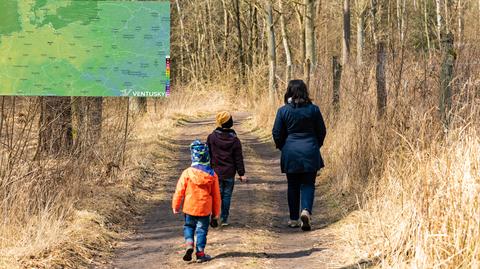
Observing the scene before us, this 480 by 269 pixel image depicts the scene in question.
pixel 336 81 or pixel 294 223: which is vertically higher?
pixel 336 81

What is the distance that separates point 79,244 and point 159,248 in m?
0.92

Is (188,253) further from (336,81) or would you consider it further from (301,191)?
(336,81)

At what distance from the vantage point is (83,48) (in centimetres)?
960

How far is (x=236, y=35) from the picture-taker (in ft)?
148

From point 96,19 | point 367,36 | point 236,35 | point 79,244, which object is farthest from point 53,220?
point 367,36

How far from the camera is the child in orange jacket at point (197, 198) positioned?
24.7 ft

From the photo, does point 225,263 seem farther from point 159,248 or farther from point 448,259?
point 448,259

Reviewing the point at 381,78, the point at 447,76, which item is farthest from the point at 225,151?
the point at 381,78

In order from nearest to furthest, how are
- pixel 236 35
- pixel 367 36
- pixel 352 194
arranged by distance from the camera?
pixel 352 194 < pixel 236 35 < pixel 367 36

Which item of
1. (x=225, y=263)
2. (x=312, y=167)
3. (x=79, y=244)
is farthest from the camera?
(x=312, y=167)

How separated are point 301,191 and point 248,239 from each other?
1.13m

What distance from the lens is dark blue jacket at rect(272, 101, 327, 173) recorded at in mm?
9078

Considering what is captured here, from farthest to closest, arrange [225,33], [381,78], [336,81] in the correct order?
[225,33] → [336,81] → [381,78]

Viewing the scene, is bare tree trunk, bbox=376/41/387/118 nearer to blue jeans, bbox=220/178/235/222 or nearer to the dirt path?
the dirt path
